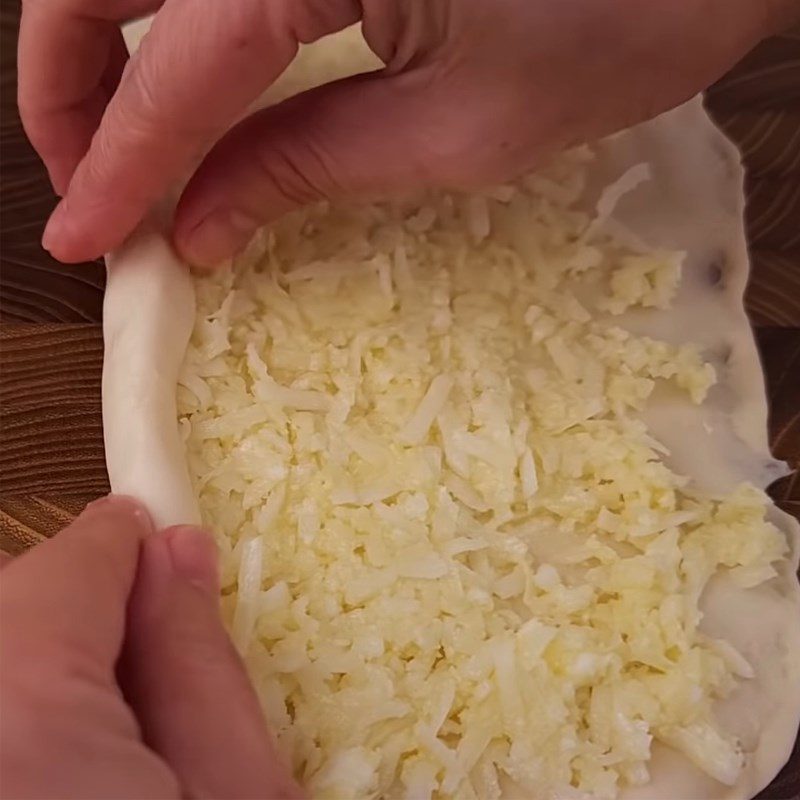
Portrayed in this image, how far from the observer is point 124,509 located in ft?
2.53

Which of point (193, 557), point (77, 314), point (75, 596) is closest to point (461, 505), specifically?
point (193, 557)

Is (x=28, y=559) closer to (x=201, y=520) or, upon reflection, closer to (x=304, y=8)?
(x=201, y=520)

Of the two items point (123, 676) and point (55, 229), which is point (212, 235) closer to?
point (55, 229)

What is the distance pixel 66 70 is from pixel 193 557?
0.44 metres

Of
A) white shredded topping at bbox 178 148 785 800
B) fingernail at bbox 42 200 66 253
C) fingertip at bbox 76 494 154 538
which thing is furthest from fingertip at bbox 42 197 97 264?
fingertip at bbox 76 494 154 538

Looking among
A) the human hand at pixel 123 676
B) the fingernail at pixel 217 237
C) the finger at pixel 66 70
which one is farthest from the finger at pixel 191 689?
the finger at pixel 66 70

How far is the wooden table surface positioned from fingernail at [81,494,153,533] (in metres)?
0.20

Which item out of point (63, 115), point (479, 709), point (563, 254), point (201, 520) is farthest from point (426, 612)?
point (63, 115)

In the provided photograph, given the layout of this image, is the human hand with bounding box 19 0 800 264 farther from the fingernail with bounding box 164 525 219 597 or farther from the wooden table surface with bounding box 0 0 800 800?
the fingernail with bounding box 164 525 219 597

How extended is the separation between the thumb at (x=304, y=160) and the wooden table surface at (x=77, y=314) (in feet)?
0.72

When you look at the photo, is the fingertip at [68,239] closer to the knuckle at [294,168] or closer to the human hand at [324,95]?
the human hand at [324,95]

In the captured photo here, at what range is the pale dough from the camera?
2.70ft

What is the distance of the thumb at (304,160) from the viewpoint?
834mm

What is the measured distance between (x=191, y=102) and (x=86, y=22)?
0.17m
